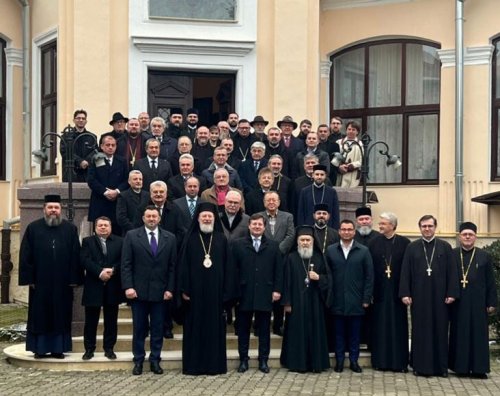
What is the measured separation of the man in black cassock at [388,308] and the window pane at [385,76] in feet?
25.4

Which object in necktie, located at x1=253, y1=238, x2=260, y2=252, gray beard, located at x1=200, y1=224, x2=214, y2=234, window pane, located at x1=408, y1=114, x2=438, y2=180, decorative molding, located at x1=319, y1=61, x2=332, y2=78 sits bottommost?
necktie, located at x1=253, y1=238, x2=260, y2=252

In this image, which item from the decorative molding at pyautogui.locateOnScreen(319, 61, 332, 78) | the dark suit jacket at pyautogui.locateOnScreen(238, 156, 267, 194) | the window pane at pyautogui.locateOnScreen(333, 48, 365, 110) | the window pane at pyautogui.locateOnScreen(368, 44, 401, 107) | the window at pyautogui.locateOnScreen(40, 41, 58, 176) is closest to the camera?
the dark suit jacket at pyautogui.locateOnScreen(238, 156, 267, 194)

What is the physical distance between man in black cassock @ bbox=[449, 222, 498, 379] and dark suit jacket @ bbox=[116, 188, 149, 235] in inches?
153

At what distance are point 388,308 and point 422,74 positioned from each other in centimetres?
828

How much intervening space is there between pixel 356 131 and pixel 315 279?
4161 millimetres

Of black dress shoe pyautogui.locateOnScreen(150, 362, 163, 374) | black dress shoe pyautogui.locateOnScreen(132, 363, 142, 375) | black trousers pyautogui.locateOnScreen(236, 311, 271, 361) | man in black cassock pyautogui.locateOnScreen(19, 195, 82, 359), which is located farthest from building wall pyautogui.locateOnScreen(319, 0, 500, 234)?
man in black cassock pyautogui.locateOnScreen(19, 195, 82, 359)

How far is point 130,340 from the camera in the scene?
1271 centimetres

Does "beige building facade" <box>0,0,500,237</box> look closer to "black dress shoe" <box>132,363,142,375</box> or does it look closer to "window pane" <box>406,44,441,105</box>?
"window pane" <box>406,44,441,105</box>

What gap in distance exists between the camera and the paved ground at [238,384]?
36.1 feet

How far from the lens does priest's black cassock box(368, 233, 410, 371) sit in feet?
40.3

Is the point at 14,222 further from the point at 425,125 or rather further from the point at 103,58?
the point at 425,125

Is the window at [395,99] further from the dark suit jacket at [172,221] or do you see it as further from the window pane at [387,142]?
the dark suit jacket at [172,221]

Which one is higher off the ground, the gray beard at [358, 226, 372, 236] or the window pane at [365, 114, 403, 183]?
the window pane at [365, 114, 403, 183]

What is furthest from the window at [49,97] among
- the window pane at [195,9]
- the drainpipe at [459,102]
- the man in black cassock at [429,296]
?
the man in black cassock at [429,296]
